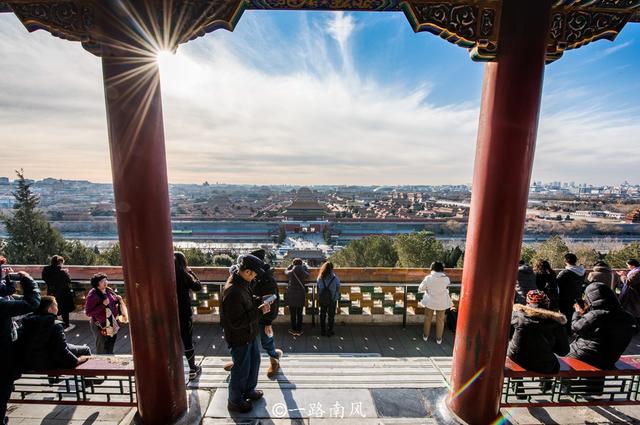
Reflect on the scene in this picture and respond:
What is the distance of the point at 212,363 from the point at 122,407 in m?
1.08

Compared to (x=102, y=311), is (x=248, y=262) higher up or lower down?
higher up

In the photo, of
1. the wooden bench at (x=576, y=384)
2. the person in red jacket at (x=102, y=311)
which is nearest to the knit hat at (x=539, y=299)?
the wooden bench at (x=576, y=384)

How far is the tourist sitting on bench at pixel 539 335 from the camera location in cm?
316

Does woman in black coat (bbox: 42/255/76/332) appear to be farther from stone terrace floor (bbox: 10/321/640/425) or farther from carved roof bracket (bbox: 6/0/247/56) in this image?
carved roof bracket (bbox: 6/0/247/56)

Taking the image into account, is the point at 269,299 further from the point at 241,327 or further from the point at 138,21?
the point at 138,21

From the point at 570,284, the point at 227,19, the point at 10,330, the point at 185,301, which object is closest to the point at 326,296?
the point at 185,301

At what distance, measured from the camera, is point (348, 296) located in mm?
5855

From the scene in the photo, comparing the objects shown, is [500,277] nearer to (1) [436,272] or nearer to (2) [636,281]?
(1) [436,272]

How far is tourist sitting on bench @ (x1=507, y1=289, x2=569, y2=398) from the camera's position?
3.16 m

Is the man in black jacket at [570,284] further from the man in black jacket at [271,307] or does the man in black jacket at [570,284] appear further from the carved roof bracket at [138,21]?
the carved roof bracket at [138,21]

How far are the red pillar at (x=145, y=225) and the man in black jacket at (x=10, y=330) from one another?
0.93 m

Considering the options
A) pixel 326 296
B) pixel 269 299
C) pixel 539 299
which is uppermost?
pixel 539 299

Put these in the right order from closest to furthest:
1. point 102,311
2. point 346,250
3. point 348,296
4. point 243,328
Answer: point 243,328 < point 102,311 < point 348,296 < point 346,250

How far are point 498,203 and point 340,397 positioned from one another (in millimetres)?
2553
